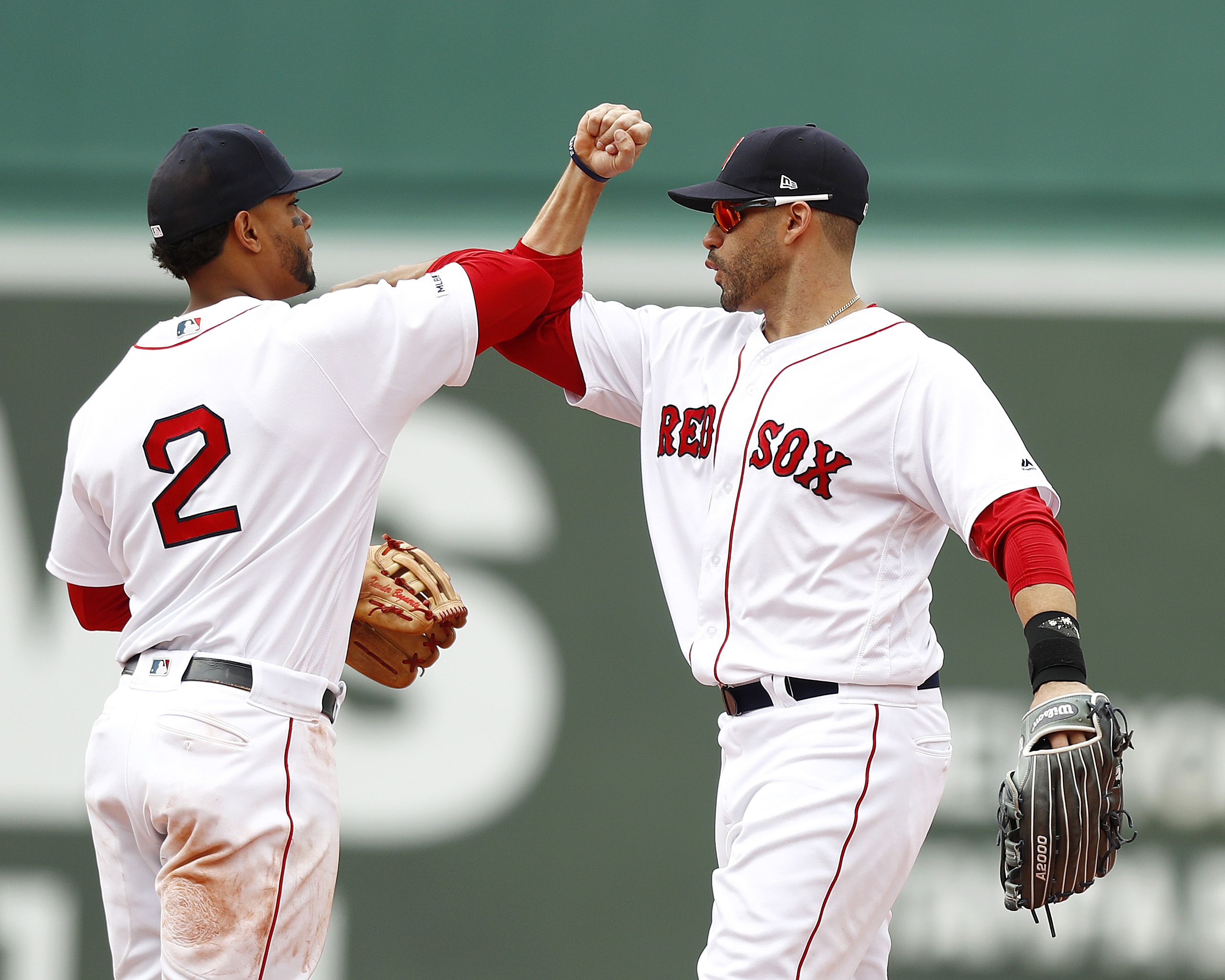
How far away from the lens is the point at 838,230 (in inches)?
105

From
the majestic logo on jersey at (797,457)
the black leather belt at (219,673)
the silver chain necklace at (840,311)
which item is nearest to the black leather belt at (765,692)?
the majestic logo on jersey at (797,457)

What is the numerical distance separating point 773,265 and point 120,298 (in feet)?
8.46

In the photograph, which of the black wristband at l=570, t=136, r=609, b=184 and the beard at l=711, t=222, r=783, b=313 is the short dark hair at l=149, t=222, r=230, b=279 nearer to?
the black wristband at l=570, t=136, r=609, b=184

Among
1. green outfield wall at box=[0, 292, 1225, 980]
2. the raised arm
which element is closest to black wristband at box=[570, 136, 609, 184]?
the raised arm

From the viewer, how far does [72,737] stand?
429 centimetres

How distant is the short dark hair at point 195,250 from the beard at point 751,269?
36.4 inches

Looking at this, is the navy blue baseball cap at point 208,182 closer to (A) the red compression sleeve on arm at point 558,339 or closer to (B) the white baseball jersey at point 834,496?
(A) the red compression sleeve on arm at point 558,339

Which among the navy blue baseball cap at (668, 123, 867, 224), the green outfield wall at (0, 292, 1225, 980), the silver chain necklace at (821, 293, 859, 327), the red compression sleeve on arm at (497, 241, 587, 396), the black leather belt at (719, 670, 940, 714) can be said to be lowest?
the green outfield wall at (0, 292, 1225, 980)

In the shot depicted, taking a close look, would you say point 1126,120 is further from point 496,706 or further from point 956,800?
point 496,706

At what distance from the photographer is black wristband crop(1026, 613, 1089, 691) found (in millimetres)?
2072

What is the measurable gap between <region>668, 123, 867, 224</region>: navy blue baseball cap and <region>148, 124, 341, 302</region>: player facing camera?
0.72 metres

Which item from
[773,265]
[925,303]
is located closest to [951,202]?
[925,303]

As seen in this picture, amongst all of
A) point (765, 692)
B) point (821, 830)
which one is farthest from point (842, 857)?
point (765, 692)

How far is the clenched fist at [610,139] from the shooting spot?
104 inches
